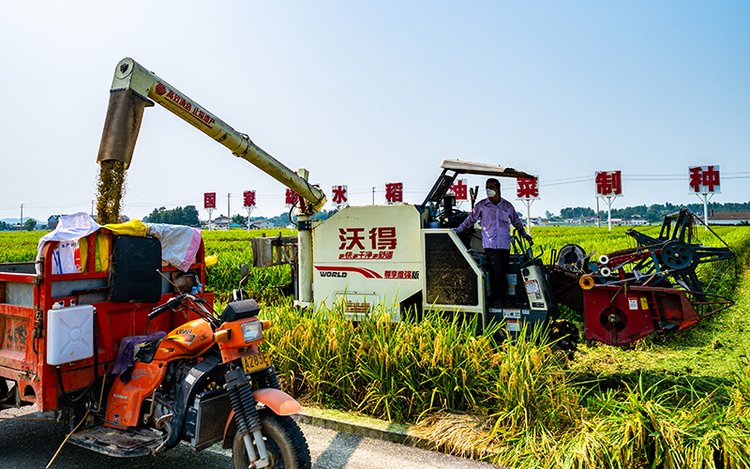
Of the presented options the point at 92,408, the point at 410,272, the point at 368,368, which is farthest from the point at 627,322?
the point at 92,408

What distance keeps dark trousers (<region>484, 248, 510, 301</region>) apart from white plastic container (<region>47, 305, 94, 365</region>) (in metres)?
4.19

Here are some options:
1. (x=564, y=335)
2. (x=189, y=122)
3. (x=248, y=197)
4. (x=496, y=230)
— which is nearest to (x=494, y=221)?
(x=496, y=230)

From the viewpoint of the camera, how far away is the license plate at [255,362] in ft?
10.7

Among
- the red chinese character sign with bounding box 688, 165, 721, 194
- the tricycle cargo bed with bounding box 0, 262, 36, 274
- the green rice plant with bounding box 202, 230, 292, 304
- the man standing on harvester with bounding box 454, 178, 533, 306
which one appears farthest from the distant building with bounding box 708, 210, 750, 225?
the tricycle cargo bed with bounding box 0, 262, 36, 274

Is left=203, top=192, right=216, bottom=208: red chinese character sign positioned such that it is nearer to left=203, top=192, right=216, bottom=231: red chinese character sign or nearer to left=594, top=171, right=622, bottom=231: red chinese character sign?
left=203, top=192, right=216, bottom=231: red chinese character sign

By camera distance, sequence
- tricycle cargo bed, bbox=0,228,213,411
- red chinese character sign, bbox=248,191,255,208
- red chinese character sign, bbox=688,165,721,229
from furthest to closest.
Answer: red chinese character sign, bbox=248,191,255,208 < red chinese character sign, bbox=688,165,721,229 < tricycle cargo bed, bbox=0,228,213,411

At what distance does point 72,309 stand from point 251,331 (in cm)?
133

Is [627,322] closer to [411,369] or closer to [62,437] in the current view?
[411,369]

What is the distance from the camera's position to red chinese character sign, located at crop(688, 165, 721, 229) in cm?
2764

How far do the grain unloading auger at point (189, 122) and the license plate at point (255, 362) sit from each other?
3.09 m

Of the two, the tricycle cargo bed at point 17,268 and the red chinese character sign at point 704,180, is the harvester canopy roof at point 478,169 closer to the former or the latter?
the tricycle cargo bed at point 17,268

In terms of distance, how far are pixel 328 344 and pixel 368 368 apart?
547 mm

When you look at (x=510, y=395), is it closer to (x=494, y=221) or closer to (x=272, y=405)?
(x=272, y=405)

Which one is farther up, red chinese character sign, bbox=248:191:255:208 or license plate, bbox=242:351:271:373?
red chinese character sign, bbox=248:191:255:208
